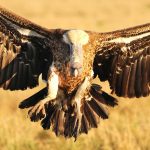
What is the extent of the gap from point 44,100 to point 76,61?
542mm

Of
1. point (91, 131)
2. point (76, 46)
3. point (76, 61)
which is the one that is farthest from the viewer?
point (91, 131)

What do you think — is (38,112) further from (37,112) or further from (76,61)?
(76,61)

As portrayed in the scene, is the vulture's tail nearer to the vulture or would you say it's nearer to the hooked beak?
the vulture

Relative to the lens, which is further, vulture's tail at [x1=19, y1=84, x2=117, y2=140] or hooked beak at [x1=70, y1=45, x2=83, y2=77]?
vulture's tail at [x1=19, y1=84, x2=117, y2=140]

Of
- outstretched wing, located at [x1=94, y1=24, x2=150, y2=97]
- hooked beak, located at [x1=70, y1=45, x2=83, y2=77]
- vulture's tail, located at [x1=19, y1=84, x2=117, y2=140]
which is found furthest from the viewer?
outstretched wing, located at [x1=94, y1=24, x2=150, y2=97]

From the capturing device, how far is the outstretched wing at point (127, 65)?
29.9 ft

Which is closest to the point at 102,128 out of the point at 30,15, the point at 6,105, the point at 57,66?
the point at 57,66

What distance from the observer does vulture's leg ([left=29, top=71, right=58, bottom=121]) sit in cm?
852

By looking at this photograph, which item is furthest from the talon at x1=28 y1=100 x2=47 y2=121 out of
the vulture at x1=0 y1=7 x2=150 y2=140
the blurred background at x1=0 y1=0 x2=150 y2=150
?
the blurred background at x1=0 y1=0 x2=150 y2=150

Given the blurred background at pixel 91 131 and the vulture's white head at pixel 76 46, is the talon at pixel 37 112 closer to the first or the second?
the blurred background at pixel 91 131

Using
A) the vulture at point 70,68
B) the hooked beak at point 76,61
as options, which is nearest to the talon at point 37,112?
the vulture at point 70,68

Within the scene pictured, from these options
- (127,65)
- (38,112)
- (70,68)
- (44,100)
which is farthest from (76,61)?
(127,65)

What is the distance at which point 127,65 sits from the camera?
31.0 ft

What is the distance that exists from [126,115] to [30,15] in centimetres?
1640
